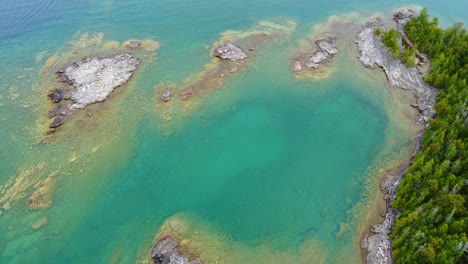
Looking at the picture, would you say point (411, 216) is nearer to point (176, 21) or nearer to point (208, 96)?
point (208, 96)

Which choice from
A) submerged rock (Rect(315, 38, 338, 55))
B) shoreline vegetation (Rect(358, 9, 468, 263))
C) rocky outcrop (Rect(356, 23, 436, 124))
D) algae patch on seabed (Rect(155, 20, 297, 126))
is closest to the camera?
shoreline vegetation (Rect(358, 9, 468, 263))

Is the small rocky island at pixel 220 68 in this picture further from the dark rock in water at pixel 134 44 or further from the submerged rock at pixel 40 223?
the submerged rock at pixel 40 223

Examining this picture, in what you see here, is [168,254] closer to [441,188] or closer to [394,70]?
[441,188]

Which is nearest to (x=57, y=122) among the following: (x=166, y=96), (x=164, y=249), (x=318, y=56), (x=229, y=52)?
(x=166, y=96)

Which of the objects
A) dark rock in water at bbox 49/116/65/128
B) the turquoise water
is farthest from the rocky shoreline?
dark rock in water at bbox 49/116/65/128

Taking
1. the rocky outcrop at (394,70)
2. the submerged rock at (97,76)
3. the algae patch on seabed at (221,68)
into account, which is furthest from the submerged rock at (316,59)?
the submerged rock at (97,76)

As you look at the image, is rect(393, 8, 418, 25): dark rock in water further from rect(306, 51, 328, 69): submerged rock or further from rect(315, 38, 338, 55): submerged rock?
rect(306, 51, 328, 69): submerged rock

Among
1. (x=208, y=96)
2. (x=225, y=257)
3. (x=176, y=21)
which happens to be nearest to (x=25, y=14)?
(x=176, y=21)
